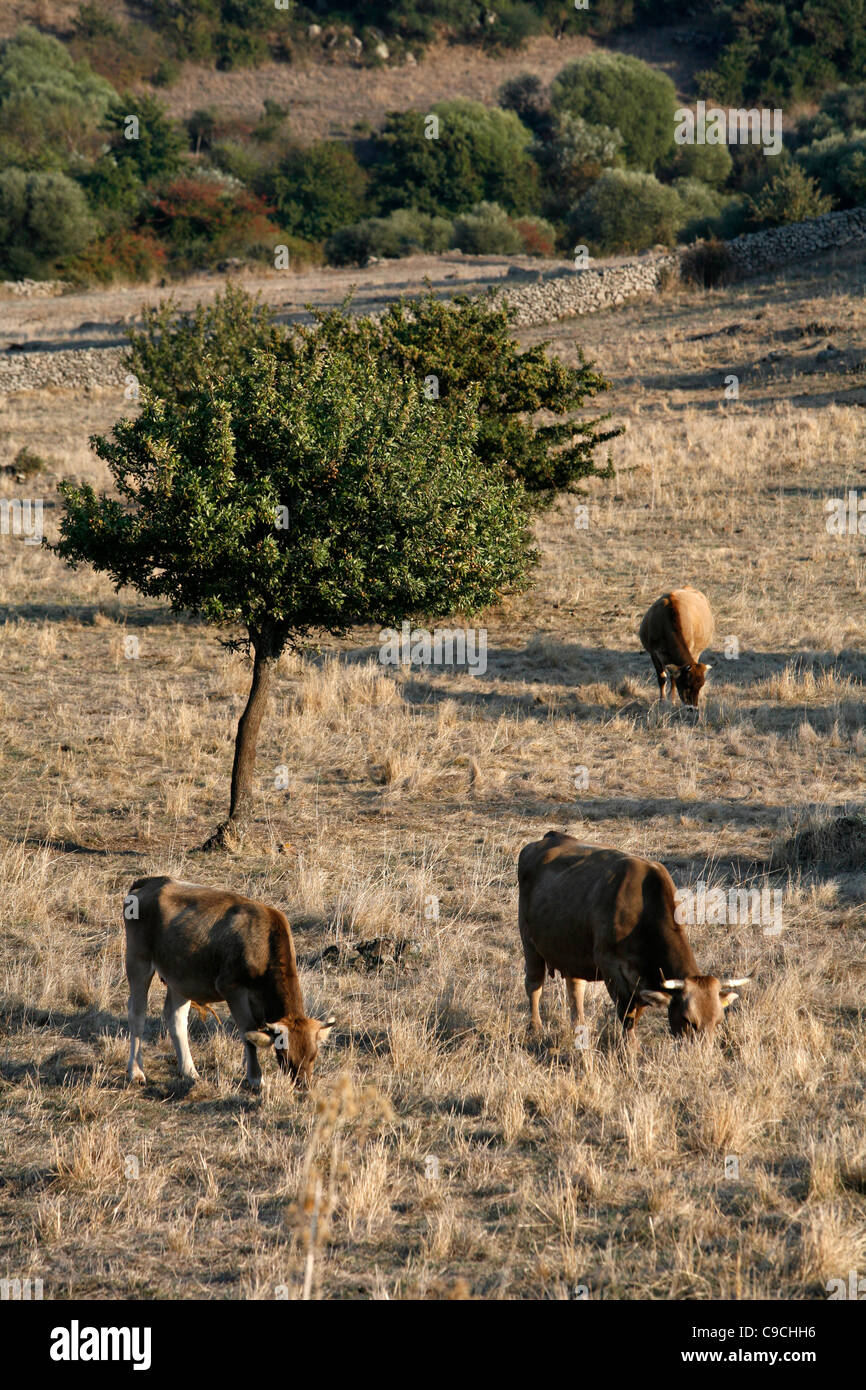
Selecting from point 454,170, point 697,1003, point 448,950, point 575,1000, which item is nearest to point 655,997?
point 697,1003

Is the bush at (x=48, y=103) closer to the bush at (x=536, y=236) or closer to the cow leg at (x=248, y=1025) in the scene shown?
the bush at (x=536, y=236)

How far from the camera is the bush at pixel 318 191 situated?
73.1m

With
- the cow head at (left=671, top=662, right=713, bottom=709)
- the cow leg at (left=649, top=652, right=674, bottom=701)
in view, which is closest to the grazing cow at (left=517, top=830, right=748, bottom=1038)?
the cow head at (left=671, top=662, right=713, bottom=709)

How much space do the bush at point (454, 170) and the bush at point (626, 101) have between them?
9.56 meters

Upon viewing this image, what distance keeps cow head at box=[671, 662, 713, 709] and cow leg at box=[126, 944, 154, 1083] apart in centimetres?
979

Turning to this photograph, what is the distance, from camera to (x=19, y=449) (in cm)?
3177

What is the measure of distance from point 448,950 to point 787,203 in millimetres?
48749

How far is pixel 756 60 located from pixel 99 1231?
353 ft

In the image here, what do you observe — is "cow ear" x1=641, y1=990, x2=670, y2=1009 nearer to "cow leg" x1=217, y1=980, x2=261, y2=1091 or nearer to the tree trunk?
"cow leg" x1=217, y1=980, x2=261, y2=1091

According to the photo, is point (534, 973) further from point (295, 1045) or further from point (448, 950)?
point (295, 1045)

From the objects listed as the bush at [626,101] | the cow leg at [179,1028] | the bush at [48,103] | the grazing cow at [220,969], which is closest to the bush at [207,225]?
the bush at [48,103]

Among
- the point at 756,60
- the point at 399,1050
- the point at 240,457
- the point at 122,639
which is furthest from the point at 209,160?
the point at 399,1050
